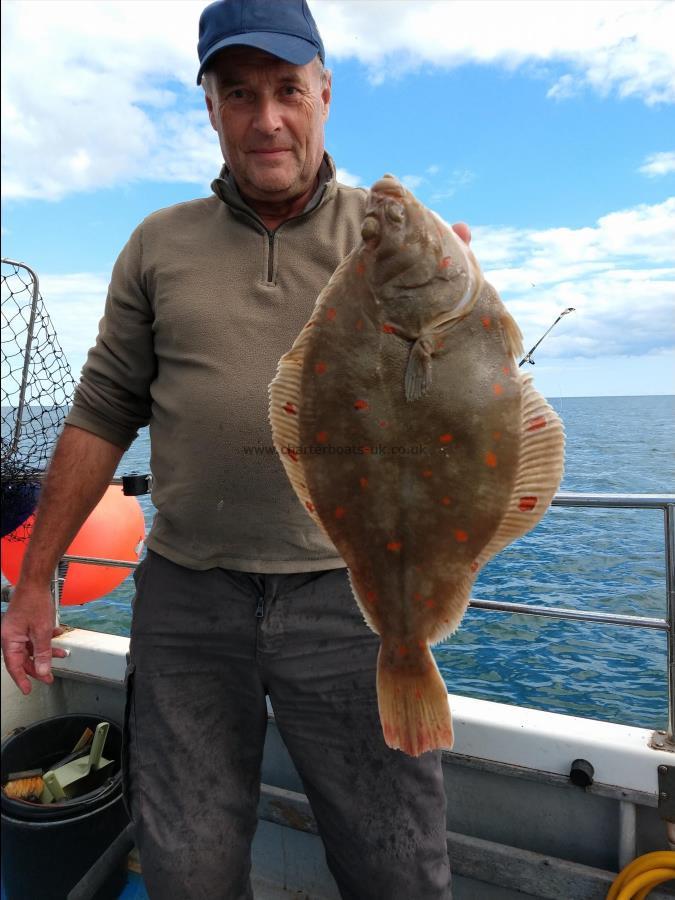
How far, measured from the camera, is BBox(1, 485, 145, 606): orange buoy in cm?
466

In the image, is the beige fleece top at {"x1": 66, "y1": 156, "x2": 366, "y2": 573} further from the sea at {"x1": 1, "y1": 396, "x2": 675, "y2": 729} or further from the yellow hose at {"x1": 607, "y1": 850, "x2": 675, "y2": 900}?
the sea at {"x1": 1, "y1": 396, "x2": 675, "y2": 729}

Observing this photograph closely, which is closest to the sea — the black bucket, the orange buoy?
the orange buoy

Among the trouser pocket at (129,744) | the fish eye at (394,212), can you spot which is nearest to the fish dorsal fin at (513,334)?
the fish eye at (394,212)

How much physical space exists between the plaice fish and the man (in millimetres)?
413

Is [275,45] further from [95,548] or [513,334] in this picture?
[95,548]

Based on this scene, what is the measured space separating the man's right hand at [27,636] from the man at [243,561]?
23mm

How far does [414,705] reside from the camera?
63.9 inches

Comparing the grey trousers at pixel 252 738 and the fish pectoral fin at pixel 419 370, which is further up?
the fish pectoral fin at pixel 419 370

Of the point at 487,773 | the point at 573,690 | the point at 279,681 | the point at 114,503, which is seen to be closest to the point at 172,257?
the point at 279,681

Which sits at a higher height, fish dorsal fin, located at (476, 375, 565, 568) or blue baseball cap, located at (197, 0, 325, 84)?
blue baseball cap, located at (197, 0, 325, 84)

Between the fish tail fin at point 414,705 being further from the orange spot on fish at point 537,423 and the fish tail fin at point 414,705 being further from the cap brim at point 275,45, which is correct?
the cap brim at point 275,45

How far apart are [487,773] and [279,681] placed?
1.39 m

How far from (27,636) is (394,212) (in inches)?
76.5

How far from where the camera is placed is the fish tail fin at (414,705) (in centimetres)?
160
